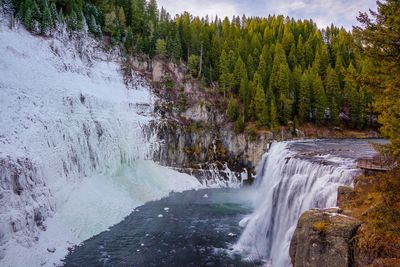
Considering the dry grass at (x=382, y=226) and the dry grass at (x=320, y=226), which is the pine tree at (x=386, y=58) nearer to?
the dry grass at (x=382, y=226)

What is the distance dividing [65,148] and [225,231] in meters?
15.6

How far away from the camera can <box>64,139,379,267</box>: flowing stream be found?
58.6 feet

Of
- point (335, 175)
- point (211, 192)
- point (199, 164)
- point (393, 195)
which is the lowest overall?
point (211, 192)

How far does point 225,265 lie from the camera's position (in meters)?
17.6

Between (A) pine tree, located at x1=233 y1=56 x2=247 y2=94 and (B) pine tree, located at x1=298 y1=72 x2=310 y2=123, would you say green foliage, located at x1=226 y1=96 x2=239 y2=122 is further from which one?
(B) pine tree, located at x1=298 y1=72 x2=310 y2=123

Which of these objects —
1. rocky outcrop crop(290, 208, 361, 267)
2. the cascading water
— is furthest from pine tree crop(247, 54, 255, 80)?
rocky outcrop crop(290, 208, 361, 267)

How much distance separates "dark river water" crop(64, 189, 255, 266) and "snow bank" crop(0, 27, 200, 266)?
152 centimetres

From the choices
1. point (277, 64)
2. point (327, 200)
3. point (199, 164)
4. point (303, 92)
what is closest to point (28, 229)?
point (327, 200)

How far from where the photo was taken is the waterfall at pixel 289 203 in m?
17.0

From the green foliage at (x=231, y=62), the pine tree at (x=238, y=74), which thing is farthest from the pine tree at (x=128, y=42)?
the pine tree at (x=238, y=74)

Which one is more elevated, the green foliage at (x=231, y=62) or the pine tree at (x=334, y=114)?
the green foliage at (x=231, y=62)

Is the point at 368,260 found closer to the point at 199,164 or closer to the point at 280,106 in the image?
the point at 199,164

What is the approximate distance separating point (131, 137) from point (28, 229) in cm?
1858

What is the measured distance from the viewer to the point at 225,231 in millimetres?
23000
